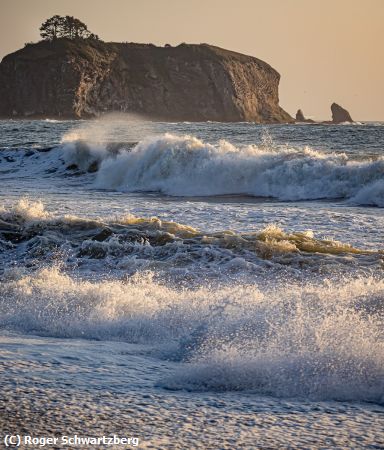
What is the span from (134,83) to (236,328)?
389 ft

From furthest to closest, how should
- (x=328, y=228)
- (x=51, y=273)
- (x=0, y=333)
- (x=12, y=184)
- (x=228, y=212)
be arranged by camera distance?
(x=12, y=184) < (x=228, y=212) < (x=328, y=228) < (x=51, y=273) < (x=0, y=333)

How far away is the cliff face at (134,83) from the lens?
11088 cm

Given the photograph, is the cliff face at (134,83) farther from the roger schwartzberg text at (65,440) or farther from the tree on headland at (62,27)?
the roger schwartzberg text at (65,440)

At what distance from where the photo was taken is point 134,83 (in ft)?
394

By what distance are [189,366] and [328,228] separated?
7.93m

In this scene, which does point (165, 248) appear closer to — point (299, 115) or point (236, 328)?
point (236, 328)

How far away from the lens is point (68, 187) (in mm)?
21719

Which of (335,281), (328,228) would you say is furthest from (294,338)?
(328,228)

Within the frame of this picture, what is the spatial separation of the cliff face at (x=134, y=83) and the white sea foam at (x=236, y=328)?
343 feet

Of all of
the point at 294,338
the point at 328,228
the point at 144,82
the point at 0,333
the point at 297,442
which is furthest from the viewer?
the point at 144,82

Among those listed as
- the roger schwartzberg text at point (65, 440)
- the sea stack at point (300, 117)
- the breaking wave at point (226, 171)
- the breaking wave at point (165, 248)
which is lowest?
the roger schwartzberg text at point (65, 440)

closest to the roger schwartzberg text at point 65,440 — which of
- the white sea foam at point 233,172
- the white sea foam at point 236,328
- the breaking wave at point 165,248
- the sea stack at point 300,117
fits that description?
the white sea foam at point 236,328

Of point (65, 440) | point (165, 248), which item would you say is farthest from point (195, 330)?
point (165, 248)

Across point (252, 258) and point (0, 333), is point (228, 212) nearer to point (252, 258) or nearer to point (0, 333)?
point (252, 258)
